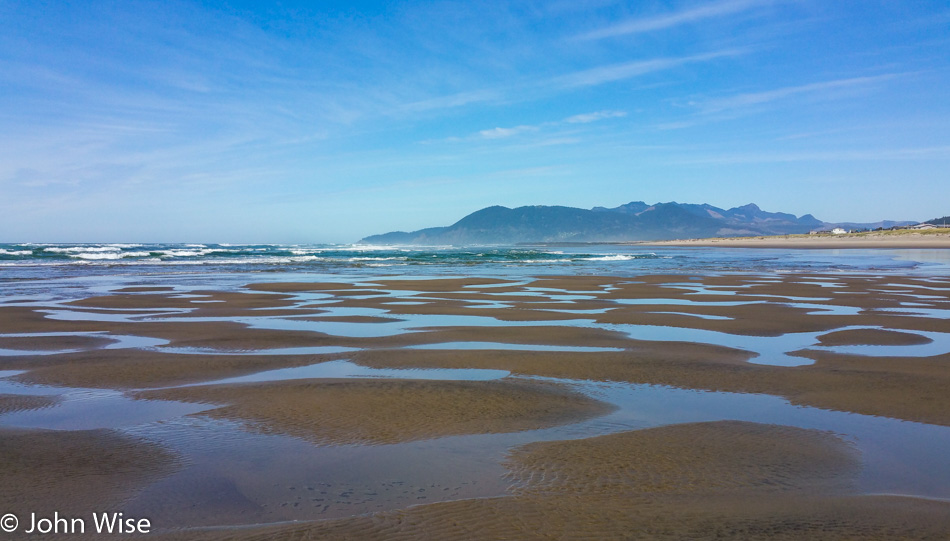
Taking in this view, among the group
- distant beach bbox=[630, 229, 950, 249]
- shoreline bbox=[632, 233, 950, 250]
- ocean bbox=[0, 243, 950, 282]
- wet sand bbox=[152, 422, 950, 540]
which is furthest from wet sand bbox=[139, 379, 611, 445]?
distant beach bbox=[630, 229, 950, 249]

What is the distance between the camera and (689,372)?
818 centimetres

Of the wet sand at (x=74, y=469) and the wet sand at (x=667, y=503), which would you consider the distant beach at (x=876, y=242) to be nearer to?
the wet sand at (x=667, y=503)

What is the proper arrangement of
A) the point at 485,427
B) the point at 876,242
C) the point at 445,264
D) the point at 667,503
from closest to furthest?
the point at 667,503
the point at 485,427
the point at 445,264
the point at 876,242

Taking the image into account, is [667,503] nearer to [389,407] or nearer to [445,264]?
[389,407]

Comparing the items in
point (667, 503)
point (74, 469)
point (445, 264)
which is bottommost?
point (667, 503)

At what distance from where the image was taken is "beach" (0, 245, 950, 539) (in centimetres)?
396

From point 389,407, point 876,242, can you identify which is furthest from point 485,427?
point 876,242

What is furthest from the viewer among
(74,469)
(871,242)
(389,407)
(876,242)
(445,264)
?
(871,242)

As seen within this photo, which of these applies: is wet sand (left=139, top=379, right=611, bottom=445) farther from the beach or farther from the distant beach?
the distant beach

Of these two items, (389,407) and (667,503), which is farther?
(389,407)

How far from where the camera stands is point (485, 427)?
19.1 ft

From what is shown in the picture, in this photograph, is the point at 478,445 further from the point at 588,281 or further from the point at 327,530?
the point at 588,281

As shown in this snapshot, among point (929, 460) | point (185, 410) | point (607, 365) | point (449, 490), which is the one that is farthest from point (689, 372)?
point (185, 410)

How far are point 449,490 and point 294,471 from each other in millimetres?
1306
